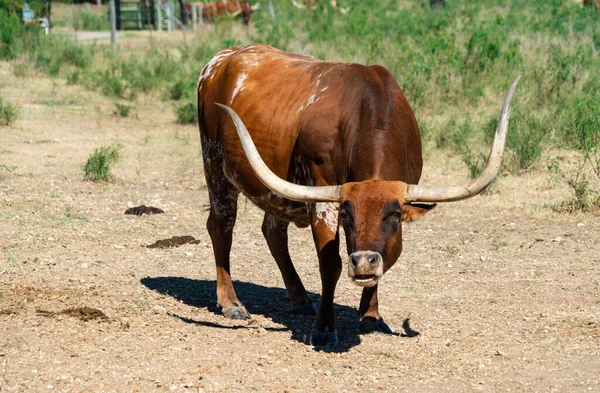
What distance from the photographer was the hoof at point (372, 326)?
6531mm

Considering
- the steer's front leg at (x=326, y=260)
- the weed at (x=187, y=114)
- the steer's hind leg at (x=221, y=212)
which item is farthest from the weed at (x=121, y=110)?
the steer's front leg at (x=326, y=260)

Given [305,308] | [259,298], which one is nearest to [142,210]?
[259,298]

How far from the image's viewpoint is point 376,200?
5.42 m

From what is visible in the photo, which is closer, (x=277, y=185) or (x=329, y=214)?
(x=277, y=185)

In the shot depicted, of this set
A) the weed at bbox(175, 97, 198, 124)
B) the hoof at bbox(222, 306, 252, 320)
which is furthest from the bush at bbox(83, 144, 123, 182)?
the hoof at bbox(222, 306, 252, 320)

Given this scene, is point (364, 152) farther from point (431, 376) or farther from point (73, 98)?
point (73, 98)

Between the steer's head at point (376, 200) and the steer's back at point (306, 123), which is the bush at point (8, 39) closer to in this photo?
the steer's back at point (306, 123)

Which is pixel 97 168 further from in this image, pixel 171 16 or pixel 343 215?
pixel 171 16

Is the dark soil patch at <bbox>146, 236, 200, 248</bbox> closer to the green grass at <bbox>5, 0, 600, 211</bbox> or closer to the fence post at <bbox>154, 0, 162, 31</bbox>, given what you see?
the green grass at <bbox>5, 0, 600, 211</bbox>

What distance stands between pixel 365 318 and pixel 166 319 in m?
1.48

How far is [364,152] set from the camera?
5.77 metres

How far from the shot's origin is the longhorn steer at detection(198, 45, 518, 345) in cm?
544

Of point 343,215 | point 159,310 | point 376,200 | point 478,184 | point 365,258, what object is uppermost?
point 478,184

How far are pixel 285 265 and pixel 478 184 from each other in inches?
101
